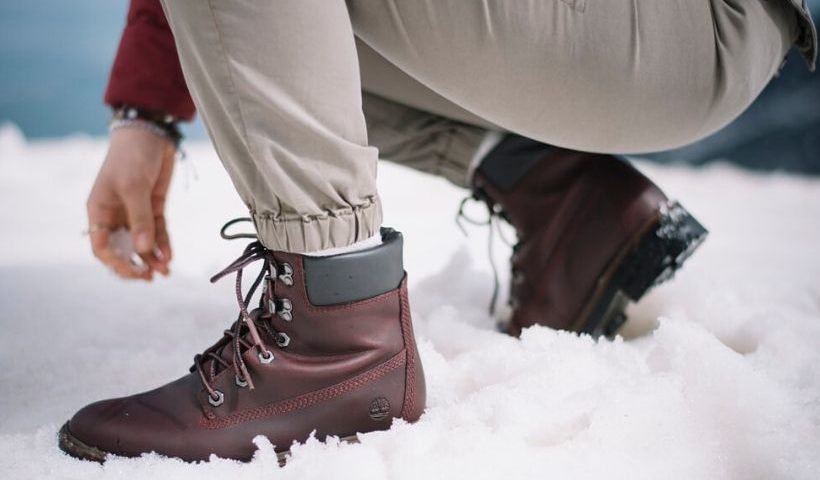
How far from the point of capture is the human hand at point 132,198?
2.93 feet

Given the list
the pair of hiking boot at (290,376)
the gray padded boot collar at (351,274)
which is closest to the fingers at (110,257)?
the pair of hiking boot at (290,376)

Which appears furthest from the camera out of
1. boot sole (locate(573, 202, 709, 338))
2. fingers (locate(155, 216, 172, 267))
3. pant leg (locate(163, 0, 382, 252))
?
fingers (locate(155, 216, 172, 267))

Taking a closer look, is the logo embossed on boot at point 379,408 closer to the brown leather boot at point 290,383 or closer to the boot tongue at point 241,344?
the brown leather boot at point 290,383

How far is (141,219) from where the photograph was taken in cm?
91

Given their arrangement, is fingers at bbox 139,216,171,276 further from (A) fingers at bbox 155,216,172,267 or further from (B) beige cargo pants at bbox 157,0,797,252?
(B) beige cargo pants at bbox 157,0,797,252

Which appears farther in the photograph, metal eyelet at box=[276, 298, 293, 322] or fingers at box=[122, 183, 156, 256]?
fingers at box=[122, 183, 156, 256]

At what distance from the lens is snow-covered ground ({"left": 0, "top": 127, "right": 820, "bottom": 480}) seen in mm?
582

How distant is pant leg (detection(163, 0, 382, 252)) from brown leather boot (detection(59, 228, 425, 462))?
0.05 meters

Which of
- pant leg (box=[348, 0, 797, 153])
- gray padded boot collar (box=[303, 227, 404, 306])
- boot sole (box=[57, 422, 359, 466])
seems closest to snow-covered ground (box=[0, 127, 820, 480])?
boot sole (box=[57, 422, 359, 466])

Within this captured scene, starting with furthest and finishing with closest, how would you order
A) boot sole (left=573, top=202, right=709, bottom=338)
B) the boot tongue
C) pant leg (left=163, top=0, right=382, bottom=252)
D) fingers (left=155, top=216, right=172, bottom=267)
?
fingers (left=155, top=216, right=172, bottom=267), boot sole (left=573, top=202, right=709, bottom=338), the boot tongue, pant leg (left=163, top=0, right=382, bottom=252)

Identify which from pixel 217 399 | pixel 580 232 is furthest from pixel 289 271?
pixel 580 232

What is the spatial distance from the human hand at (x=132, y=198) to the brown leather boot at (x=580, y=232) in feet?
1.46

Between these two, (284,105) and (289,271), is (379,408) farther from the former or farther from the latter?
(284,105)

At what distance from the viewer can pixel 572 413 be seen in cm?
63
